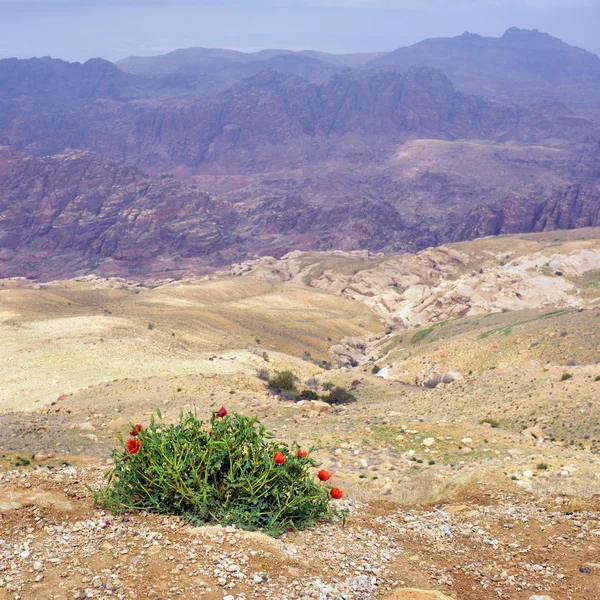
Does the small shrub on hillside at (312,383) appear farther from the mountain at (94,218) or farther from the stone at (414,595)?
the mountain at (94,218)

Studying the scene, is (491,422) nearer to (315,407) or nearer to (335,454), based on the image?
(315,407)

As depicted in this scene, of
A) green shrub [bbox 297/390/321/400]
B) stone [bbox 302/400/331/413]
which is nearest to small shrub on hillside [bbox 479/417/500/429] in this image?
stone [bbox 302/400/331/413]

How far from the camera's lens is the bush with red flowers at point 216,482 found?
24.6 ft

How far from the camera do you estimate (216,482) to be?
7.70m

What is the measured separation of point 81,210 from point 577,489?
170277 millimetres

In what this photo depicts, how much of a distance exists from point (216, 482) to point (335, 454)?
7.55 meters

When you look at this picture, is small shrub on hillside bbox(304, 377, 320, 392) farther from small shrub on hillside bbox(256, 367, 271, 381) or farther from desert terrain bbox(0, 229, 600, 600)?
small shrub on hillside bbox(256, 367, 271, 381)

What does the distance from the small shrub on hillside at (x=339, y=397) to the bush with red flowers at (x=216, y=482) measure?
57.1ft

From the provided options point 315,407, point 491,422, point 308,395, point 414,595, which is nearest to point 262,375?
point 308,395

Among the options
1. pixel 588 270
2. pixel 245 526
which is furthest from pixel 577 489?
pixel 588 270

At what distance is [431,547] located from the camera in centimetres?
800

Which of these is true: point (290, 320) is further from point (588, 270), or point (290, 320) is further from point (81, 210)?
point (81, 210)

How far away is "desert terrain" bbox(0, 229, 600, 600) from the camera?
6.68m

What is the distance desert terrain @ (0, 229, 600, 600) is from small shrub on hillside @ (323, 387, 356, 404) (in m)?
1.78
